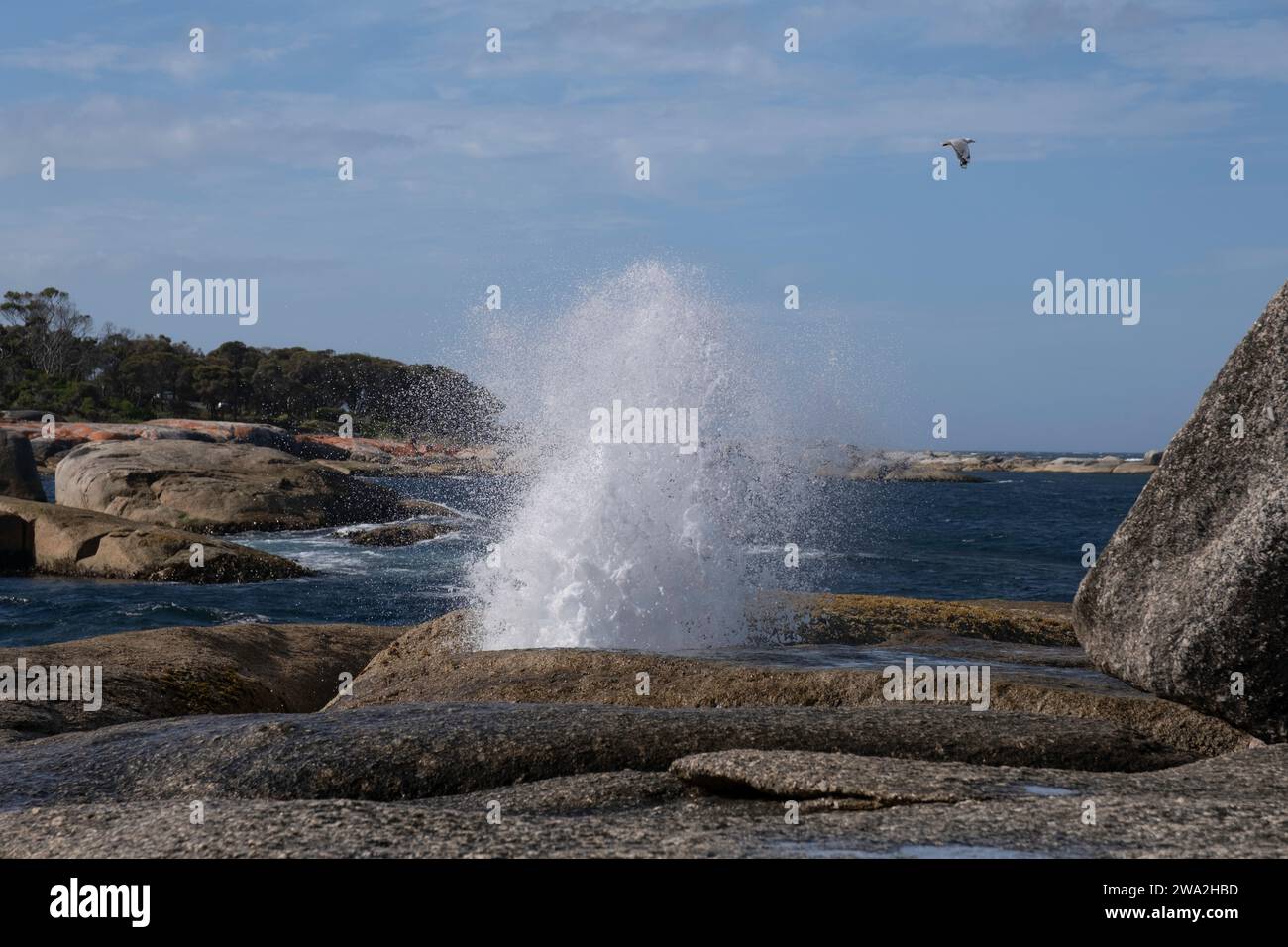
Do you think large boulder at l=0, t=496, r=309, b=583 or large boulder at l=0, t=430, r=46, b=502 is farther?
large boulder at l=0, t=430, r=46, b=502

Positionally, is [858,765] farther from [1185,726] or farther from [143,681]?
[143,681]

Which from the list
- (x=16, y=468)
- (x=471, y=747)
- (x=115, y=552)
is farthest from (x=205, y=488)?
(x=471, y=747)

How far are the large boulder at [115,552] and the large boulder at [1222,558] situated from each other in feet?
75.5

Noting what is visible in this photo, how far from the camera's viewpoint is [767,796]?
6.75 metres

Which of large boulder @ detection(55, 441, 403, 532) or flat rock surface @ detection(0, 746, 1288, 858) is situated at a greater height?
large boulder @ detection(55, 441, 403, 532)

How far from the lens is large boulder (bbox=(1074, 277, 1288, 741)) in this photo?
8.09 meters

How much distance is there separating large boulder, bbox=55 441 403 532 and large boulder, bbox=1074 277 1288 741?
3270cm

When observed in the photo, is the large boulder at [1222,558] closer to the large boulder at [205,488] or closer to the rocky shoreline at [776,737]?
the rocky shoreline at [776,737]

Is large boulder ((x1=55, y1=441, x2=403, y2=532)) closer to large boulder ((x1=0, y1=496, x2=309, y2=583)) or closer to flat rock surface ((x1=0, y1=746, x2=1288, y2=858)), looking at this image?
large boulder ((x1=0, y1=496, x2=309, y2=583))

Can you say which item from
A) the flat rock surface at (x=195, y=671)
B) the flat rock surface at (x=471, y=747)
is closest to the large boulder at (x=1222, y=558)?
the flat rock surface at (x=471, y=747)

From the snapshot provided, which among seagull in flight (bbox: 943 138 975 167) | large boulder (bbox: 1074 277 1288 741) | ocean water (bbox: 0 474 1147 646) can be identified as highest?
seagull in flight (bbox: 943 138 975 167)

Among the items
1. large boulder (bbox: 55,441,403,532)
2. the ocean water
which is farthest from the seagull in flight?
large boulder (bbox: 55,441,403,532)
